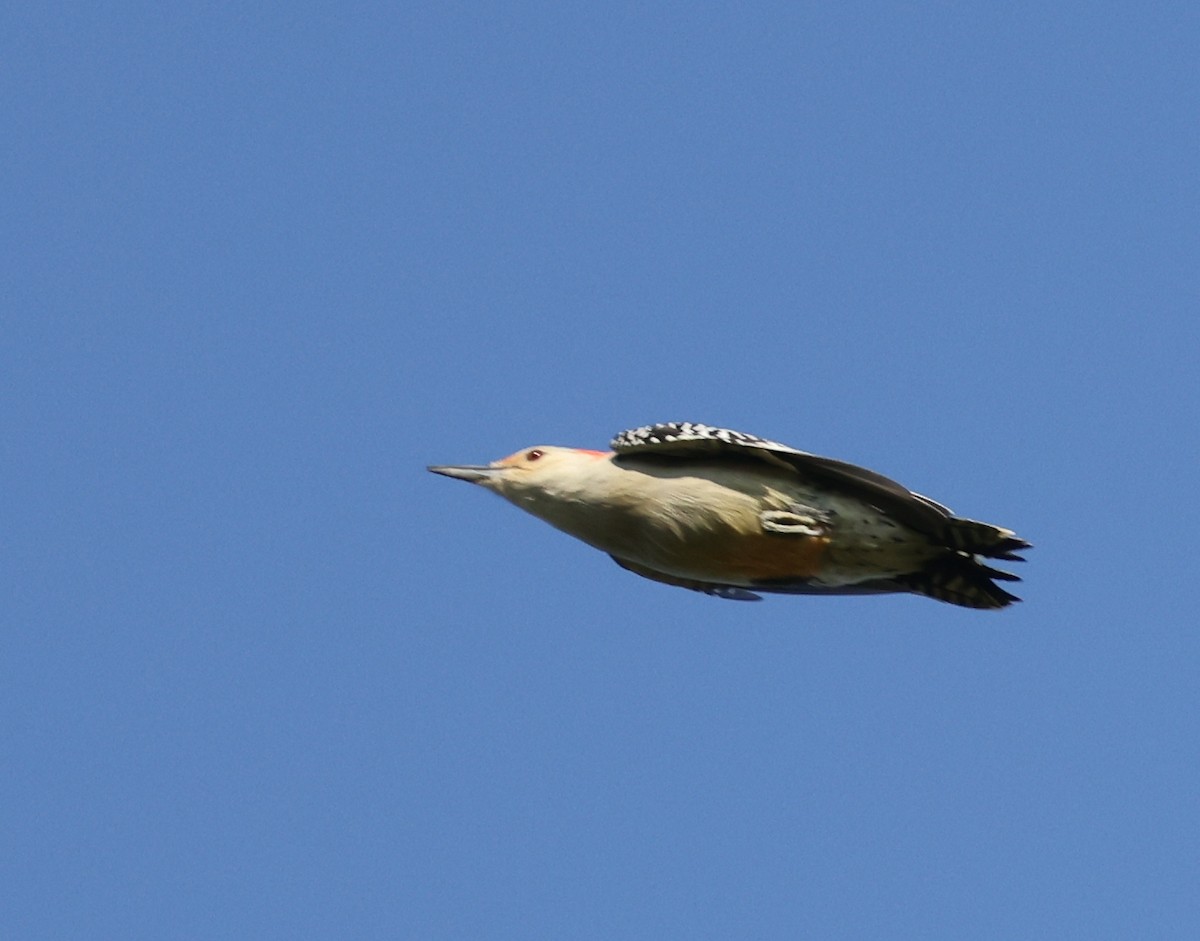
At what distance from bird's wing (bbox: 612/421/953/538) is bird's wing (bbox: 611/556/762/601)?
96cm

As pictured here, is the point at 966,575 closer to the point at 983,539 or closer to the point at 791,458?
the point at 983,539

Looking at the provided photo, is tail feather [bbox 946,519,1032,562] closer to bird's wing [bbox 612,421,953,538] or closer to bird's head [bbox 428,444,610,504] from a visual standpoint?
bird's wing [bbox 612,421,953,538]

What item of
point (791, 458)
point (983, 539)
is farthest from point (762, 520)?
point (983, 539)

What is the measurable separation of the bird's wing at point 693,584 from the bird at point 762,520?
0.68 ft

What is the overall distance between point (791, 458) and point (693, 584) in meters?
1.65

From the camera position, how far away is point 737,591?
17.9 m

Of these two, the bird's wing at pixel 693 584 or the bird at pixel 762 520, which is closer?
→ the bird at pixel 762 520

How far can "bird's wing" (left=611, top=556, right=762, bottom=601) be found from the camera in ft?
57.8

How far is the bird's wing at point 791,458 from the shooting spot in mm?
16469

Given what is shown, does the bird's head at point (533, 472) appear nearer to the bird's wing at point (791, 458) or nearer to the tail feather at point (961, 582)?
the bird's wing at point (791, 458)

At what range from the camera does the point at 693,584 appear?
17.8 metres

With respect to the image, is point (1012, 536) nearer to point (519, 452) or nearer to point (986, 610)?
point (986, 610)

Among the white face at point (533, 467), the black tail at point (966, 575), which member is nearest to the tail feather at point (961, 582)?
the black tail at point (966, 575)

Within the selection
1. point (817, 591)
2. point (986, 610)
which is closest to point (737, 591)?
point (817, 591)
